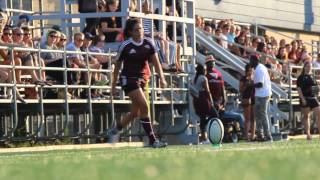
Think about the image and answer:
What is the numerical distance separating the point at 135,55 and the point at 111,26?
598 cm

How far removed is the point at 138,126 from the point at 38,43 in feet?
13.9

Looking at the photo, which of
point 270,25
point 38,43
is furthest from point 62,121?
point 270,25

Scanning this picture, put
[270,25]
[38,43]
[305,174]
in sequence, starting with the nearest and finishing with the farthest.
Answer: [305,174], [38,43], [270,25]

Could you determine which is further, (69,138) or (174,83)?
(174,83)

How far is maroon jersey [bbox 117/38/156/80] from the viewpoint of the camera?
16984 millimetres

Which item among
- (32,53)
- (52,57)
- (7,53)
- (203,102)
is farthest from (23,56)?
(203,102)

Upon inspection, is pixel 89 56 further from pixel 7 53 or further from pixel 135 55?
pixel 135 55

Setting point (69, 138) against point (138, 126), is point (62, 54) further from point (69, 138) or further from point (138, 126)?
point (138, 126)

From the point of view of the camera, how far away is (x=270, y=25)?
1444 inches

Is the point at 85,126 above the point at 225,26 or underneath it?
underneath

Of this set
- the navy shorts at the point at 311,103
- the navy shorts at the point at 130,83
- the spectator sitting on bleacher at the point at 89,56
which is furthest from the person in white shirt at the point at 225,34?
the navy shorts at the point at 130,83

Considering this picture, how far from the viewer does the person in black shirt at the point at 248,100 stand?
24344 mm

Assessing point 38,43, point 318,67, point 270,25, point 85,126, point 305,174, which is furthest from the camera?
point 270,25

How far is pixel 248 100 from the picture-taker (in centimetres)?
2461
